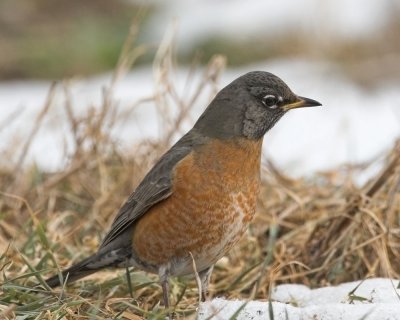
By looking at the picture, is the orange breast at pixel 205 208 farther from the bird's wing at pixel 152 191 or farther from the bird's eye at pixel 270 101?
the bird's eye at pixel 270 101

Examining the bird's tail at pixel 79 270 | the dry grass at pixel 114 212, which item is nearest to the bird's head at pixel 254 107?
the dry grass at pixel 114 212

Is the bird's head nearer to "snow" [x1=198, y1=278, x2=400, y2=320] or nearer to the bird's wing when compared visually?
the bird's wing

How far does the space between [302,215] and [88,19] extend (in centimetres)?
863

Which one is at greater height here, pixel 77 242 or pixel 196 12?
pixel 196 12

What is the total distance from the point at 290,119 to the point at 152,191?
5.06 metres

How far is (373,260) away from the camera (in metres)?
5.87

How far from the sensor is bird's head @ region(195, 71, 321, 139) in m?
5.48

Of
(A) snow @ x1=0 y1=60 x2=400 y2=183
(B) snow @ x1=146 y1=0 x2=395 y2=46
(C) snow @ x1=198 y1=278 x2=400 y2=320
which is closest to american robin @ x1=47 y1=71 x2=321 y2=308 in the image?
(C) snow @ x1=198 y1=278 x2=400 y2=320

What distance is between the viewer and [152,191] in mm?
5328

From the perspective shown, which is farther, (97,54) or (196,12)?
(196,12)

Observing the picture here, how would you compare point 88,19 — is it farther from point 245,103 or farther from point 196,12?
point 245,103

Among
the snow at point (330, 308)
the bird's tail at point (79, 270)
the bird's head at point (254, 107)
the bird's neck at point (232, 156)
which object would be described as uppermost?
the bird's head at point (254, 107)

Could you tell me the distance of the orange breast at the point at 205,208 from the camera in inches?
200

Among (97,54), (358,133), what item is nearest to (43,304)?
(358,133)
